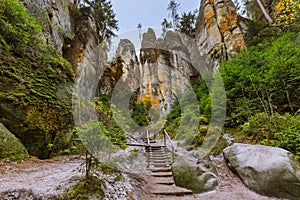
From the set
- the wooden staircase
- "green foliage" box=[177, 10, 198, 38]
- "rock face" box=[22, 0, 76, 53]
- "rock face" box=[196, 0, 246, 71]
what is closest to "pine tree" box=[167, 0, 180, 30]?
"green foliage" box=[177, 10, 198, 38]

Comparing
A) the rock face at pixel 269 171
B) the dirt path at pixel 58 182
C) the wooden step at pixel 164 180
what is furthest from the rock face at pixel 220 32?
the wooden step at pixel 164 180

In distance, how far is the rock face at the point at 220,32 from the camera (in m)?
14.4

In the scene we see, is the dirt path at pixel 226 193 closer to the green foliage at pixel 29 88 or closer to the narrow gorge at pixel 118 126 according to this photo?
the narrow gorge at pixel 118 126

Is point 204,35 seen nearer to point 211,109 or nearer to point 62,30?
point 211,109

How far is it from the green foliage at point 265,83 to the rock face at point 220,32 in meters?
5.61

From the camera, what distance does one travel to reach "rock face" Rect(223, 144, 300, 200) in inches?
137

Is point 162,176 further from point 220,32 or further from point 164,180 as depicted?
point 220,32

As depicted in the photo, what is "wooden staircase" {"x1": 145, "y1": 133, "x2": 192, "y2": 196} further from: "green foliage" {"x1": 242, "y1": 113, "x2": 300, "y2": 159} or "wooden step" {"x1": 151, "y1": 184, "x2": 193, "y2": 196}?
"green foliage" {"x1": 242, "y1": 113, "x2": 300, "y2": 159}

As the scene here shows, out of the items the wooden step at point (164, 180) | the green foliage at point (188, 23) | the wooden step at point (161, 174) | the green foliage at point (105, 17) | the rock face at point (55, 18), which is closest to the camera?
the wooden step at point (164, 180)

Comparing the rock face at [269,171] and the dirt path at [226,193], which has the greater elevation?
the rock face at [269,171]

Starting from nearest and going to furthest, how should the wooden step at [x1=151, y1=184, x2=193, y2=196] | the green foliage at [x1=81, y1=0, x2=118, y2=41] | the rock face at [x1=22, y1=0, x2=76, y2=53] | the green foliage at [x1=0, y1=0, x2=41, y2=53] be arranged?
the wooden step at [x1=151, y1=184, x2=193, y2=196] → the green foliage at [x1=0, y1=0, x2=41, y2=53] → the rock face at [x1=22, y1=0, x2=76, y2=53] → the green foliage at [x1=81, y1=0, x2=118, y2=41]

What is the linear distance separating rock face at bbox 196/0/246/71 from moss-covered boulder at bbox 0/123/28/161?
14.7 m

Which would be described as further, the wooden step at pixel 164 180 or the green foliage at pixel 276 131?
the green foliage at pixel 276 131

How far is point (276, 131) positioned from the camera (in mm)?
5422
